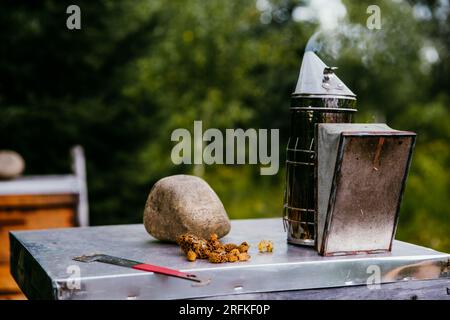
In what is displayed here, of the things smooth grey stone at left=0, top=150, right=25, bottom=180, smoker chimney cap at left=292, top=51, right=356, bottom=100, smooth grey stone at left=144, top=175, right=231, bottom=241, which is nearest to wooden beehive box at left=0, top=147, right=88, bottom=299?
smooth grey stone at left=0, top=150, right=25, bottom=180

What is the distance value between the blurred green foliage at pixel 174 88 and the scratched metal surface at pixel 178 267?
192 centimetres

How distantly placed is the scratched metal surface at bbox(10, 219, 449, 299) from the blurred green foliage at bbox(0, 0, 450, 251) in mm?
1924

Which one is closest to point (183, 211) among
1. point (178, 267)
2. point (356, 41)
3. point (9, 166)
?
point (178, 267)

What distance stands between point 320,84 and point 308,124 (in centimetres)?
15

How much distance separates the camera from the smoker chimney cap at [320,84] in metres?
2.12

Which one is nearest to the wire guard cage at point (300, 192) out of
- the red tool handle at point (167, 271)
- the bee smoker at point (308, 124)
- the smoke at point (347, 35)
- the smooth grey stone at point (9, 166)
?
the bee smoker at point (308, 124)

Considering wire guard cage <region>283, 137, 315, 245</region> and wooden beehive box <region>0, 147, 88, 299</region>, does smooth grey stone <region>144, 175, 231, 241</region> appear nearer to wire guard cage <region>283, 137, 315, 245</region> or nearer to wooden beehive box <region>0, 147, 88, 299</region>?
wire guard cage <region>283, 137, 315, 245</region>

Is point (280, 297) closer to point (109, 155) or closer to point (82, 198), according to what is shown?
point (82, 198)

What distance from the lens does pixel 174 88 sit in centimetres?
905

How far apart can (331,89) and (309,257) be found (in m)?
0.59

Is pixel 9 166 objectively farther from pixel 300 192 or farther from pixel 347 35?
pixel 347 35

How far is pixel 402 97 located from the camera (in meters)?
12.2

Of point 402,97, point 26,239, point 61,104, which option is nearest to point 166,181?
point 26,239

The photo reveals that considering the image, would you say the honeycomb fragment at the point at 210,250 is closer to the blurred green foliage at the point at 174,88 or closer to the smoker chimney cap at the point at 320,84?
the smoker chimney cap at the point at 320,84
